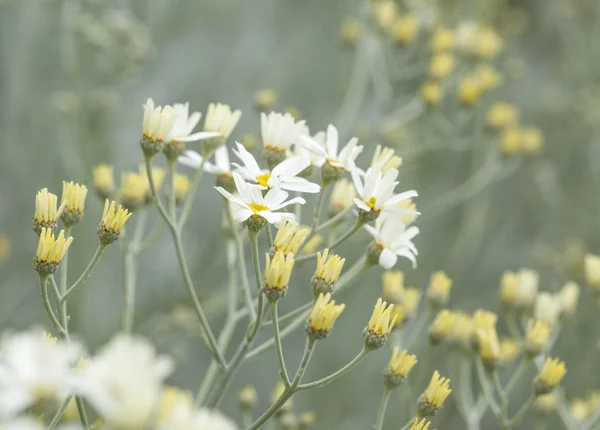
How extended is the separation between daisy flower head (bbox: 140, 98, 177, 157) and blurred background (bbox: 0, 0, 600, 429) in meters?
0.33

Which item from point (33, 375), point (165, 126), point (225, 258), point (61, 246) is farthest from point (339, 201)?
point (225, 258)

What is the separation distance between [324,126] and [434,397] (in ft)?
4.35

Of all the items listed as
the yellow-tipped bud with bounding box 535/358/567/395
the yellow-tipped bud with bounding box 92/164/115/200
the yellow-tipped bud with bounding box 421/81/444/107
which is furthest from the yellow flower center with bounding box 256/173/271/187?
the yellow-tipped bud with bounding box 421/81/444/107

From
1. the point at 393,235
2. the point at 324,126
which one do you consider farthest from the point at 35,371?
the point at 324,126

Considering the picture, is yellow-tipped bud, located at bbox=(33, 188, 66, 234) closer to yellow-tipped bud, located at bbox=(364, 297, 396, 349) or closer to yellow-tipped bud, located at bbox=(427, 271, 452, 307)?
yellow-tipped bud, located at bbox=(364, 297, 396, 349)

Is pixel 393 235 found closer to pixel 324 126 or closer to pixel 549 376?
pixel 549 376

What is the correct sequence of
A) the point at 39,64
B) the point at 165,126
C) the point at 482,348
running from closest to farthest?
the point at 165,126
the point at 482,348
the point at 39,64

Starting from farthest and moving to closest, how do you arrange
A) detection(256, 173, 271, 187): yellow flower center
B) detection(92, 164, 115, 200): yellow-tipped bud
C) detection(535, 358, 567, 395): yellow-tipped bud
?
detection(92, 164, 115, 200): yellow-tipped bud
detection(535, 358, 567, 395): yellow-tipped bud
detection(256, 173, 271, 187): yellow flower center

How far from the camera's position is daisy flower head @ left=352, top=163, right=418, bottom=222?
0.79 metres

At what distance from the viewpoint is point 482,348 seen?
37.8 inches

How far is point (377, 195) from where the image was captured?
808 mm

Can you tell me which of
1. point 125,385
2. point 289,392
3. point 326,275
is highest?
point 326,275

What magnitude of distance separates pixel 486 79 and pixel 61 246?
1.18m

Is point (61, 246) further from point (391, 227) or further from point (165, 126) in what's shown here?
point (391, 227)
